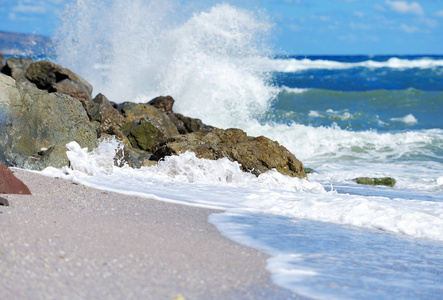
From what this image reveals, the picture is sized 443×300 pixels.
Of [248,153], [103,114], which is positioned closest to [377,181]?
[248,153]

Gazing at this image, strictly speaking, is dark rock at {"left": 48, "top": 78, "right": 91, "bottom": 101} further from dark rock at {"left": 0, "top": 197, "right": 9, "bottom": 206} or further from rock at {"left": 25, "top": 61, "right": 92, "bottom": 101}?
dark rock at {"left": 0, "top": 197, "right": 9, "bottom": 206}

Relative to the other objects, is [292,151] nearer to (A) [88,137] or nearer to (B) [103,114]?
(B) [103,114]

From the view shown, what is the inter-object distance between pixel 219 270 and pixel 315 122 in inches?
601

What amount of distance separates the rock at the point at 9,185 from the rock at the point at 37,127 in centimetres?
136

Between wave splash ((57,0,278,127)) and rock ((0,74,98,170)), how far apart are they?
8.13 meters

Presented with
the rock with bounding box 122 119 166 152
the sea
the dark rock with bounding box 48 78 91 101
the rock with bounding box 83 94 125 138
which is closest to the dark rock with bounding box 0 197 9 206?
the sea

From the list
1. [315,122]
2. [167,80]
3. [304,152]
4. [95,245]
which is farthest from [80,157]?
[315,122]

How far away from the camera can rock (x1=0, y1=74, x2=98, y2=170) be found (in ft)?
19.9

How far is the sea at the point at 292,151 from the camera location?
12.1 ft

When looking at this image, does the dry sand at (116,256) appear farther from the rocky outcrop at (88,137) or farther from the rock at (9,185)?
the rocky outcrop at (88,137)

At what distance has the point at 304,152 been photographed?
1218cm

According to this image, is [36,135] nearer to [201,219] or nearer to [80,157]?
[80,157]

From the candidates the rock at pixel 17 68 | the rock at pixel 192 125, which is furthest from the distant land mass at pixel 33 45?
the rock at pixel 192 125

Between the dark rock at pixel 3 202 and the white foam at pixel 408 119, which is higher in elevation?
the white foam at pixel 408 119
